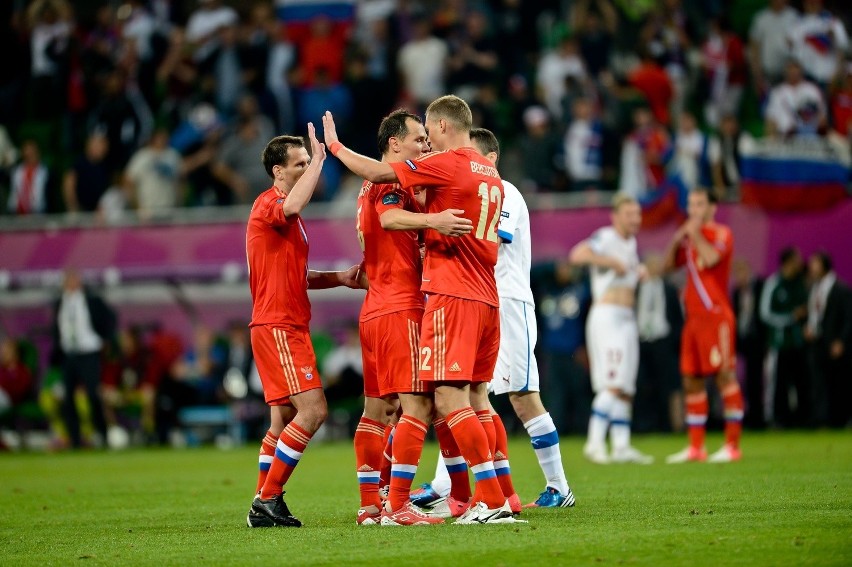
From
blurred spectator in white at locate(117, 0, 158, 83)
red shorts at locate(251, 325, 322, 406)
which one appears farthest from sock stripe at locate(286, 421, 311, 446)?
blurred spectator in white at locate(117, 0, 158, 83)

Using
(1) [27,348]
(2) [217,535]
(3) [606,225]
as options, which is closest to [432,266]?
(2) [217,535]

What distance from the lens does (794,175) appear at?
18.9 m

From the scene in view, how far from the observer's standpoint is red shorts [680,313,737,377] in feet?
46.9

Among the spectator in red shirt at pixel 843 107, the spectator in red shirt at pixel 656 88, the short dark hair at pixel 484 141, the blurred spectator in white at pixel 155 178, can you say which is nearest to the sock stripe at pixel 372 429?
the short dark hair at pixel 484 141

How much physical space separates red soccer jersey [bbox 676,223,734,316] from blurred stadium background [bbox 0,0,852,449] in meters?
4.95

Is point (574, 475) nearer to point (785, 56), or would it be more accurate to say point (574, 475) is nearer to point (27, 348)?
point (785, 56)

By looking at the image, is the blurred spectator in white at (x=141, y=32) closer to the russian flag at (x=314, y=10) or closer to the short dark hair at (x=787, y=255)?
the russian flag at (x=314, y=10)

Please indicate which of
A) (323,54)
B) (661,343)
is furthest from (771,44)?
(323,54)

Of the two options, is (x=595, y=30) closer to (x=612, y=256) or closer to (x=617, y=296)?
(x=617, y=296)

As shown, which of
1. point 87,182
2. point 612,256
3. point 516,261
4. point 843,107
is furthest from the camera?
point 87,182

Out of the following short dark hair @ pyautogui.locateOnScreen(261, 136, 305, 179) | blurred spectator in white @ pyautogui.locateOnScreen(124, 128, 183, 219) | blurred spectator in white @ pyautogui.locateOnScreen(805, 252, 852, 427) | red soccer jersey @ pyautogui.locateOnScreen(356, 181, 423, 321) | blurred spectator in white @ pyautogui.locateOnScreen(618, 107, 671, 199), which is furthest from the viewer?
blurred spectator in white @ pyautogui.locateOnScreen(124, 128, 183, 219)

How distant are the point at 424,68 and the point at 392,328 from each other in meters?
14.9

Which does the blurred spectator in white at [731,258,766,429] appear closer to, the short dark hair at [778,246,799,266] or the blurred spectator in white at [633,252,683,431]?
the short dark hair at [778,246,799,266]

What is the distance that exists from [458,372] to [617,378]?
6445 millimetres
